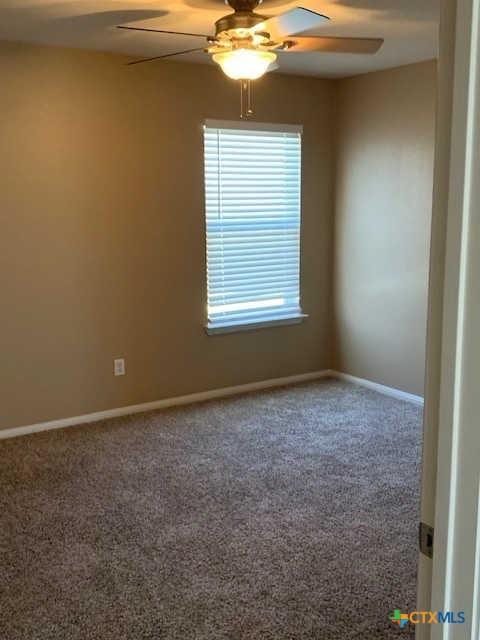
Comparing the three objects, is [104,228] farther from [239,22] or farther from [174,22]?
[239,22]

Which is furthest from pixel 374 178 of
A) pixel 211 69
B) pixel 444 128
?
pixel 444 128

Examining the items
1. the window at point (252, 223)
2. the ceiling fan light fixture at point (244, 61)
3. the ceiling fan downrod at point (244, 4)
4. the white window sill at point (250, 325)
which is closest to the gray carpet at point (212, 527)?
the white window sill at point (250, 325)

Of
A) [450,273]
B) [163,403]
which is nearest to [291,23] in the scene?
[450,273]

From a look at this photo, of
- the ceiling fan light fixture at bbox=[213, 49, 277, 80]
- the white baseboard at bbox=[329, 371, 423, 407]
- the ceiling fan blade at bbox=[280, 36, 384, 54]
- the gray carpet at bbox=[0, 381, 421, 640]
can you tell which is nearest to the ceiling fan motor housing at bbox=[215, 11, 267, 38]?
the ceiling fan light fixture at bbox=[213, 49, 277, 80]

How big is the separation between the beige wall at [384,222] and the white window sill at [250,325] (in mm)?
382

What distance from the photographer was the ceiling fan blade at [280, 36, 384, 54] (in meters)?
2.82

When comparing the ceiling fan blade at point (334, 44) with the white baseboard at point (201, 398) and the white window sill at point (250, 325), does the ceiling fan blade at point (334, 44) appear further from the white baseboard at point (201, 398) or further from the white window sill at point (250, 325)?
the white baseboard at point (201, 398)

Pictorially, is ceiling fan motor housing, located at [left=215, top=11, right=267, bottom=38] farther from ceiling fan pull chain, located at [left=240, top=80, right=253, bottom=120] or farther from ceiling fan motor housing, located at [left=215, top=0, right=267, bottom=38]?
ceiling fan pull chain, located at [left=240, top=80, right=253, bottom=120]

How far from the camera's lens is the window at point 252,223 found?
15.1 ft

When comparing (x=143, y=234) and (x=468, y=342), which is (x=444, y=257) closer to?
(x=468, y=342)

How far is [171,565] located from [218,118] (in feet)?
10.0

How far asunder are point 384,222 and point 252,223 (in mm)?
972

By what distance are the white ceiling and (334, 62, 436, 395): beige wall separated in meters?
0.44

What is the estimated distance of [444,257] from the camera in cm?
87
